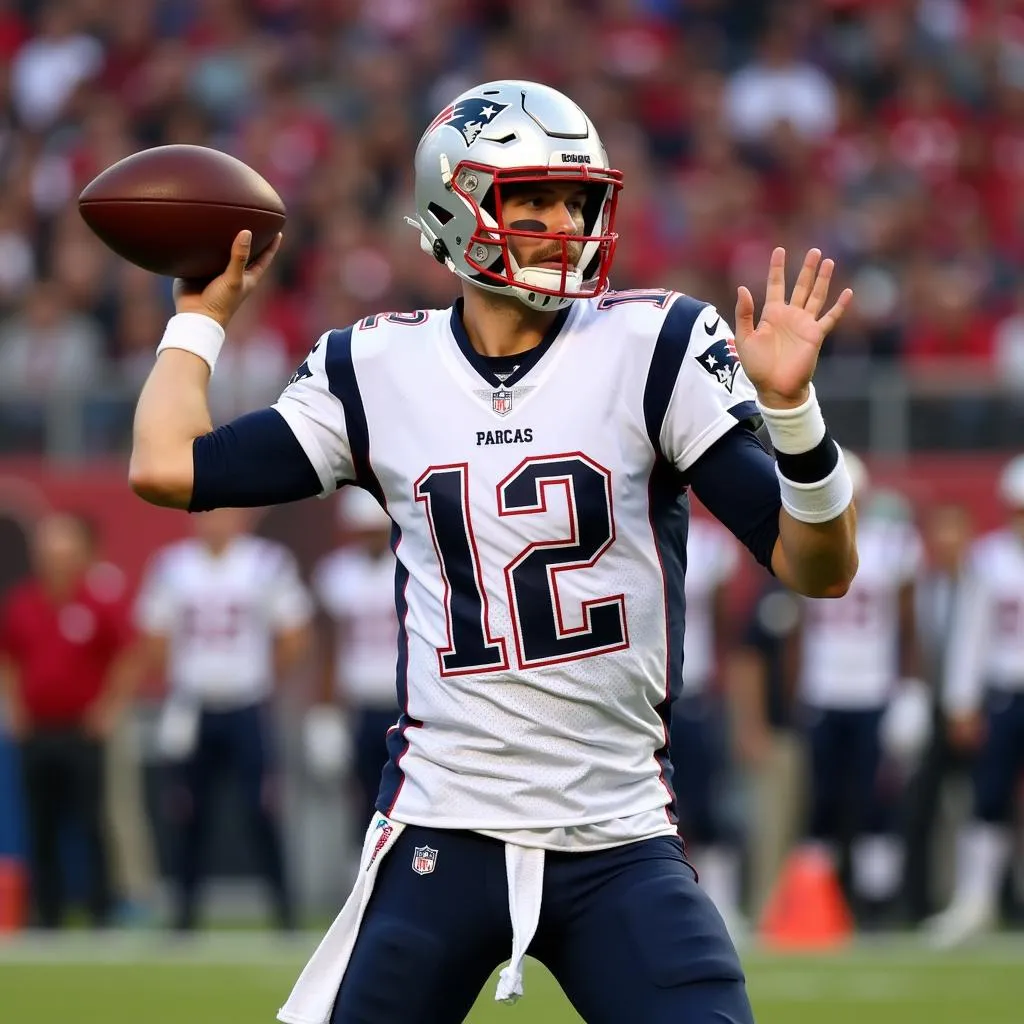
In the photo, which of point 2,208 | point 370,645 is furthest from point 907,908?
point 2,208

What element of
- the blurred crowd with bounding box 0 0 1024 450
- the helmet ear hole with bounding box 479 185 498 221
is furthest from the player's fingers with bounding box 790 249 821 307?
the blurred crowd with bounding box 0 0 1024 450

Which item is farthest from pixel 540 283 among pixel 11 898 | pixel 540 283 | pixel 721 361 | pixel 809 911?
pixel 11 898

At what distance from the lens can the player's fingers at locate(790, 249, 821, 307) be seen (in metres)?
3.01

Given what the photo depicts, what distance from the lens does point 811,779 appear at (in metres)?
9.31

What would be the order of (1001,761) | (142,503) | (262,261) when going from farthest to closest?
1. (142,503)
2. (1001,761)
3. (262,261)

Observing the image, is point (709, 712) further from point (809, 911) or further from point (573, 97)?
point (573, 97)

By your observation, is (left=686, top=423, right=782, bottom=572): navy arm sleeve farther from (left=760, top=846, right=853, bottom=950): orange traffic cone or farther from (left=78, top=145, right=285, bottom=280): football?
(left=760, top=846, right=853, bottom=950): orange traffic cone

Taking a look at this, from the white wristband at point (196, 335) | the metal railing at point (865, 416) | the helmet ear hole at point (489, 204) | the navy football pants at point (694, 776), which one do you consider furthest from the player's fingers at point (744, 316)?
the metal railing at point (865, 416)

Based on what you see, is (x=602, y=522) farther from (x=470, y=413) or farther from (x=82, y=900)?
(x=82, y=900)

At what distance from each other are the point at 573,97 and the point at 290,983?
618 cm

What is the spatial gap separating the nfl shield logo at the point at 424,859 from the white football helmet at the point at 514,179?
0.81 meters

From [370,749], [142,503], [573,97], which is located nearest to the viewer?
[370,749]

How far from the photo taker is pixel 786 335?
2990mm

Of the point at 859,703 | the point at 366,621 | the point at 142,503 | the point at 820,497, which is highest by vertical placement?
the point at 820,497
